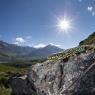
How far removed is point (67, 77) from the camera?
20234 millimetres

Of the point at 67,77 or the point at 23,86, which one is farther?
the point at 23,86

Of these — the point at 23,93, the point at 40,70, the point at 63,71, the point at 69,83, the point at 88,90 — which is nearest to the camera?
the point at 88,90

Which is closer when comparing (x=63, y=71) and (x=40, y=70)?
(x=63, y=71)

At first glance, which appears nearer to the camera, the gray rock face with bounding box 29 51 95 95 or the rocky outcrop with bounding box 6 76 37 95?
the gray rock face with bounding box 29 51 95 95

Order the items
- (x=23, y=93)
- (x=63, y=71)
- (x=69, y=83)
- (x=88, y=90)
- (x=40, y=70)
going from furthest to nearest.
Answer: (x=23, y=93), (x=40, y=70), (x=63, y=71), (x=69, y=83), (x=88, y=90)

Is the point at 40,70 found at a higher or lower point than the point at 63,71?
higher

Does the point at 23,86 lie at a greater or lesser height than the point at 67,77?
greater

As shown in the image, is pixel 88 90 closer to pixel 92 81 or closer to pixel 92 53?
pixel 92 81

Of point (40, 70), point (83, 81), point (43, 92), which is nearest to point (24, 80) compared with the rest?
point (40, 70)

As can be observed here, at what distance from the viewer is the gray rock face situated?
59.7 feet

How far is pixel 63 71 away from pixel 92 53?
3490mm

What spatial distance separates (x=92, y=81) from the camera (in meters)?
18.0

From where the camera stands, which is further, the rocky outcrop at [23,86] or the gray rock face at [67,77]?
the rocky outcrop at [23,86]

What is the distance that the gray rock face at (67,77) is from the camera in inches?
716
